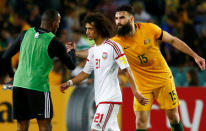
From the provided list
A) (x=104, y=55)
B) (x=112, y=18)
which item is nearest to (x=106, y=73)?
(x=104, y=55)

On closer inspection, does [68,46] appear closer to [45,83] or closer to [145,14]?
[45,83]

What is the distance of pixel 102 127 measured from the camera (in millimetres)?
6000

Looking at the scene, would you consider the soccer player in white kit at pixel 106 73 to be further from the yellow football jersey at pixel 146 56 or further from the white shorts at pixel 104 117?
the yellow football jersey at pixel 146 56

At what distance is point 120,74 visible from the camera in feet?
34.5

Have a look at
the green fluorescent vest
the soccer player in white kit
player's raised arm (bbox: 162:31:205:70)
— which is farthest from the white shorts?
player's raised arm (bbox: 162:31:205:70)

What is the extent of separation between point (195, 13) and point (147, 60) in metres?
6.99

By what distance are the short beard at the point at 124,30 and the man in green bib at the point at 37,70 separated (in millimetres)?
876

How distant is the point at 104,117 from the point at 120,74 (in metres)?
4.58

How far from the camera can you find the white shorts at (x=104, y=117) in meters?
5.98

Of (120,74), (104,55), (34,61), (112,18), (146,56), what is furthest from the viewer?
(112,18)

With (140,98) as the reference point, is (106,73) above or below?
above

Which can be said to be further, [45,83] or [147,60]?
[147,60]

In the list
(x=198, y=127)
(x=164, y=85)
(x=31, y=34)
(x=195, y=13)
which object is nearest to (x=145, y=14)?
(x=195, y=13)

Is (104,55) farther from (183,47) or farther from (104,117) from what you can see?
(183,47)
